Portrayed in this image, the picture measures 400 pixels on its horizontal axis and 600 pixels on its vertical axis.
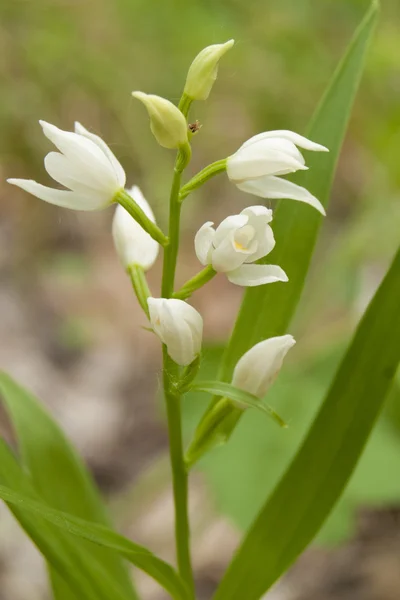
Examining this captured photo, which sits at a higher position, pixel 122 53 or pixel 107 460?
pixel 122 53

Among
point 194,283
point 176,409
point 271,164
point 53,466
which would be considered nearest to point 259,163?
point 271,164

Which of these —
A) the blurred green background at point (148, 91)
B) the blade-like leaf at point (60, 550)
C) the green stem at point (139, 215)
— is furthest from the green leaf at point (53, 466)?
the blurred green background at point (148, 91)

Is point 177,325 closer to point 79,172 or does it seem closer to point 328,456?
point 79,172

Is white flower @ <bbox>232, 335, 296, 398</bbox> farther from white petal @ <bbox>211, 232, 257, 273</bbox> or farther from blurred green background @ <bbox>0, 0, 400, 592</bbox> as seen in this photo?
blurred green background @ <bbox>0, 0, 400, 592</bbox>

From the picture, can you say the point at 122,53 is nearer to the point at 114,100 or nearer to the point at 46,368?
the point at 114,100

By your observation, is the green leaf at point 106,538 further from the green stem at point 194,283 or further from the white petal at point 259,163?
the white petal at point 259,163

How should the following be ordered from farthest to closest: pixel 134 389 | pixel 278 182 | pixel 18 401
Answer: pixel 134 389 < pixel 18 401 < pixel 278 182

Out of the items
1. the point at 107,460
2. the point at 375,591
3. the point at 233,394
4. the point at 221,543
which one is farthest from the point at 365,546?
the point at 233,394

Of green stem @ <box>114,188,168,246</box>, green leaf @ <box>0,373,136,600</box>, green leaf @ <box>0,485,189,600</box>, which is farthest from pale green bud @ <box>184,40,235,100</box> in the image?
green leaf @ <box>0,373,136,600</box>
